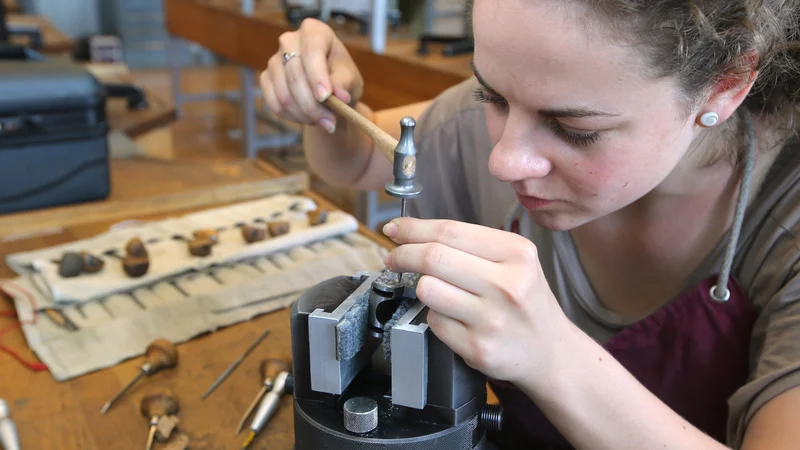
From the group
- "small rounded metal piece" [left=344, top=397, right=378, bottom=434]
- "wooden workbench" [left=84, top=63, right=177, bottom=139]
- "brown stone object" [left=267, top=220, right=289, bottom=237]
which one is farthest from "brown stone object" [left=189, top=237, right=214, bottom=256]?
"wooden workbench" [left=84, top=63, right=177, bottom=139]

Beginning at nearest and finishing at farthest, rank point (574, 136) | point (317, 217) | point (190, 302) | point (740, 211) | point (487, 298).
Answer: point (487, 298)
point (574, 136)
point (740, 211)
point (190, 302)
point (317, 217)

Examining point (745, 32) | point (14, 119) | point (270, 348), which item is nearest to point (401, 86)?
point (14, 119)

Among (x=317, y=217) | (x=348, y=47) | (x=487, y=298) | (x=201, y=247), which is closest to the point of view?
(x=487, y=298)

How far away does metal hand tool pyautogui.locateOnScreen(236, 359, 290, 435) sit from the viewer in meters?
0.90

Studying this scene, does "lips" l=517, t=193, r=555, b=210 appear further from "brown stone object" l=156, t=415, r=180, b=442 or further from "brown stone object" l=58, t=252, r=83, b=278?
"brown stone object" l=58, t=252, r=83, b=278

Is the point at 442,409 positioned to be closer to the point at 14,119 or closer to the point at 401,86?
the point at 14,119

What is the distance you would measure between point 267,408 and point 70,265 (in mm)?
484

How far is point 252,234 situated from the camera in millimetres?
1262

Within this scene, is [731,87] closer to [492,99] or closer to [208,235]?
[492,99]

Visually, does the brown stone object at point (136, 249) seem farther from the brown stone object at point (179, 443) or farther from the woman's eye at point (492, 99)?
the woman's eye at point (492, 99)

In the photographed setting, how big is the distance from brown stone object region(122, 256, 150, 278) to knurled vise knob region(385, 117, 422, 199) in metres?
0.61

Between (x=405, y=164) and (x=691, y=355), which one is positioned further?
(x=691, y=355)

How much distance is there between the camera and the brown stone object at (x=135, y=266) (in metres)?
1.14

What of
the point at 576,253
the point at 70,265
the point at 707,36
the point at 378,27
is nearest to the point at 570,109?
the point at 707,36
